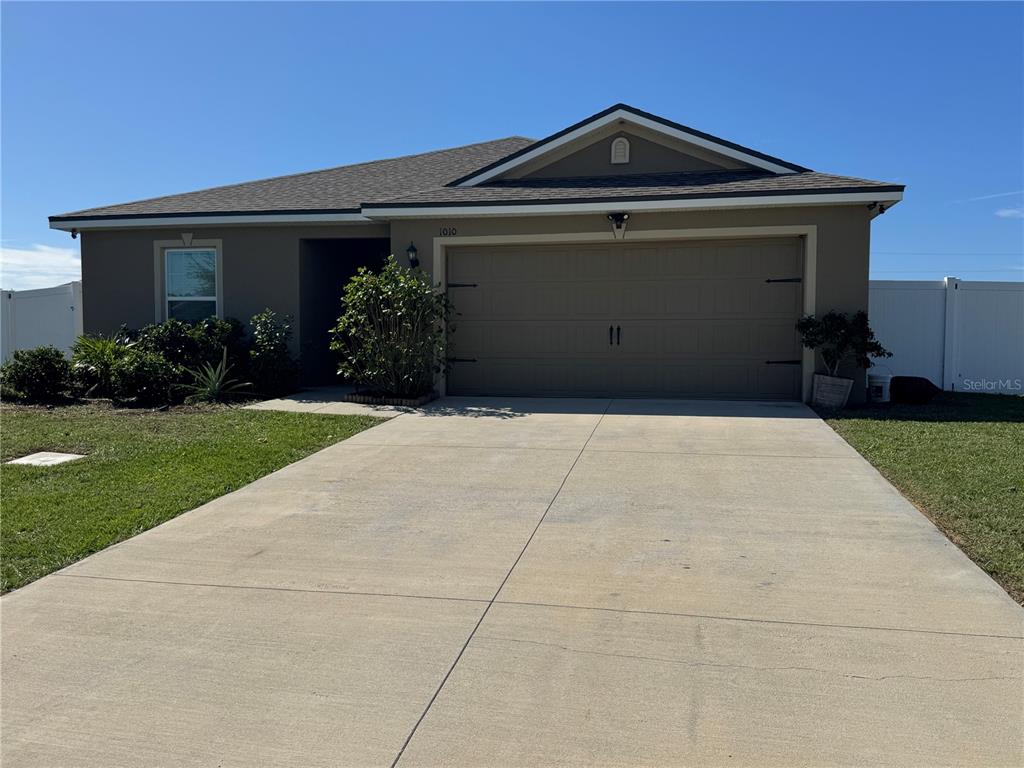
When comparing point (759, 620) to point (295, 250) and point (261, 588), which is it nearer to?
point (261, 588)

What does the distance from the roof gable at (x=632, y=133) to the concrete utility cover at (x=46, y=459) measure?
23.7 feet

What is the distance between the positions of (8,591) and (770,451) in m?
6.46

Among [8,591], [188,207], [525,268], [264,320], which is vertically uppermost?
[188,207]

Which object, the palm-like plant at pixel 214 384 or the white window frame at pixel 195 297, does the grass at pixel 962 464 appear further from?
the white window frame at pixel 195 297

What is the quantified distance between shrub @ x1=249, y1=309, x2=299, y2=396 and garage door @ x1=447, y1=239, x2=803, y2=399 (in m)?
2.61

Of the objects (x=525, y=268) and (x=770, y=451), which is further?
(x=525, y=268)

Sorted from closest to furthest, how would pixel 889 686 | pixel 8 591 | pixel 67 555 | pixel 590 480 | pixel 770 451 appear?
1. pixel 889 686
2. pixel 8 591
3. pixel 67 555
4. pixel 590 480
5. pixel 770 451

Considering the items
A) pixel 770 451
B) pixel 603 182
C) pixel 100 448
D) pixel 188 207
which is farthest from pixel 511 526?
pixel 188 207

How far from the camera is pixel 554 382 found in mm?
12336

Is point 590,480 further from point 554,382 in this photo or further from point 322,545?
point 554,382

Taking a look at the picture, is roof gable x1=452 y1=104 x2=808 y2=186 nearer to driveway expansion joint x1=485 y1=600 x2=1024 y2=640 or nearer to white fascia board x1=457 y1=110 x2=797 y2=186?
white fascia board x1=457 y1=110 x2=797 y2=186

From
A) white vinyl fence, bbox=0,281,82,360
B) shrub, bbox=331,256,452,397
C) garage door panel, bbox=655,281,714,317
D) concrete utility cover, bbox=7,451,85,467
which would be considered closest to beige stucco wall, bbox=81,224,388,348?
shrub, bbox=331,256,452,397

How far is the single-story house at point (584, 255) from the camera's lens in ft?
36.7

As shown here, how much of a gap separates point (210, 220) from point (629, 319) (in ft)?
23.0
